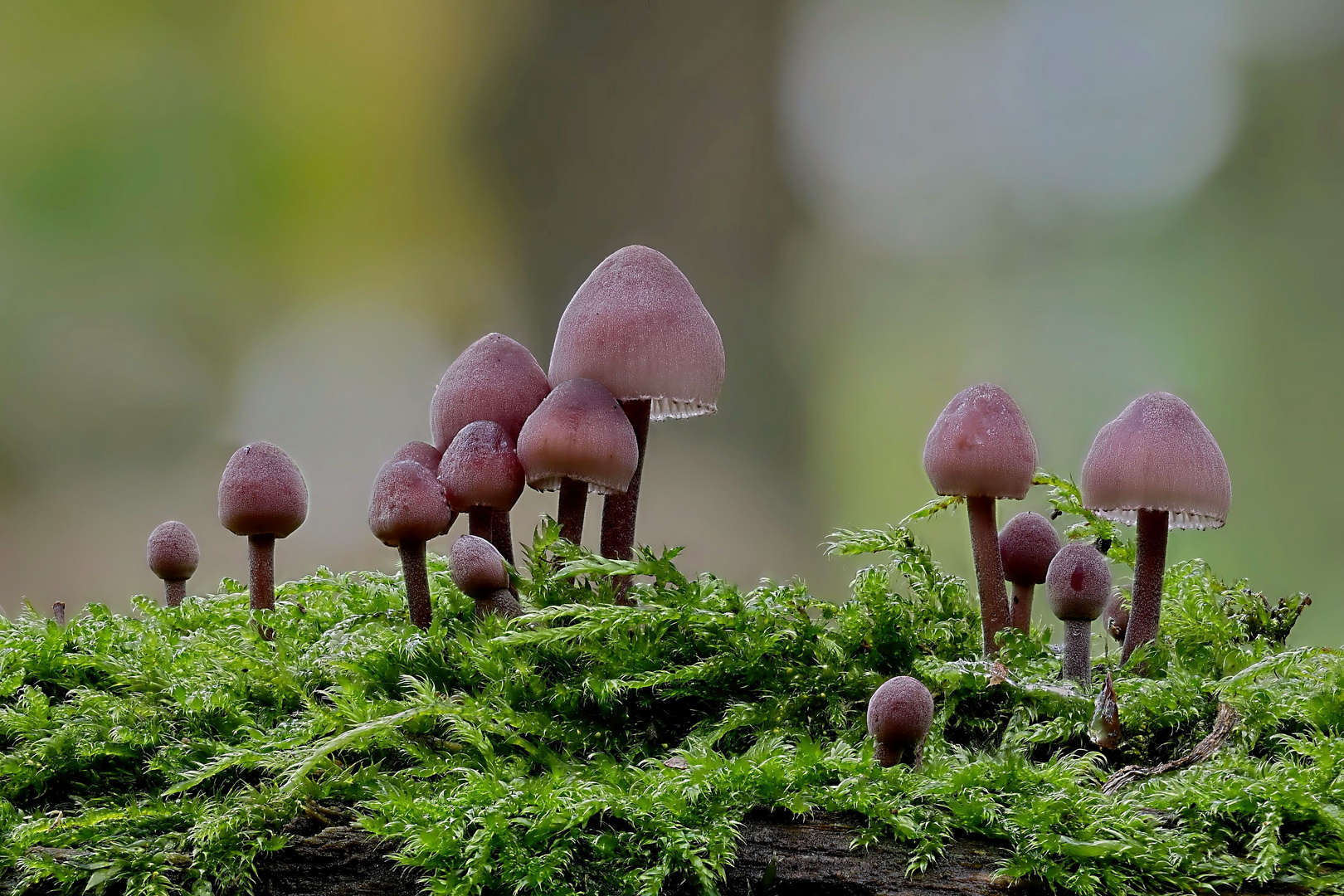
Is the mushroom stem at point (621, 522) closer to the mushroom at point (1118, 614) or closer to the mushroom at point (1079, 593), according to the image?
the mushroom at point (1079, 593)

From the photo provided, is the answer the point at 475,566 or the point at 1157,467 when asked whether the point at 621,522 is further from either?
the point at 1157,467

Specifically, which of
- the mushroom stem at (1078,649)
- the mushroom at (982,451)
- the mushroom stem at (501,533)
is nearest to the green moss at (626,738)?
the mushroom stem at (1078,649)

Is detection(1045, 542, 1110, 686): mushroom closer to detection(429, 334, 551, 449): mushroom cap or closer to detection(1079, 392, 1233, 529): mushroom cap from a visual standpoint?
detection(1079, 392, 1233, 529): mushroom cap

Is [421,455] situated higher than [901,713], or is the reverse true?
[421,455]

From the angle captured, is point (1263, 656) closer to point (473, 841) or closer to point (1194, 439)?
point (1194, 439)

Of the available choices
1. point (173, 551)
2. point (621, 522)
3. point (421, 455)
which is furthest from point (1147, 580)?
point (173, 551)
